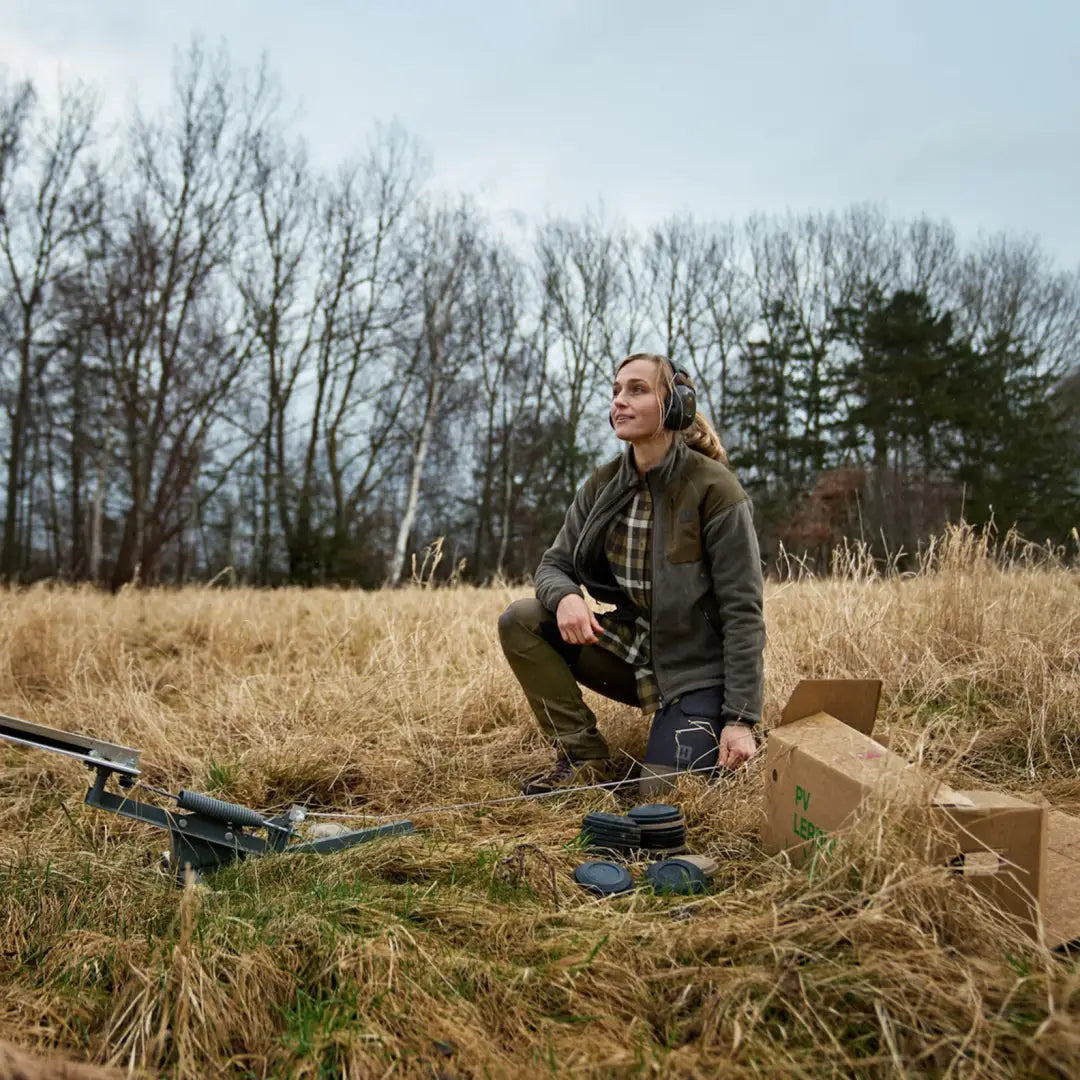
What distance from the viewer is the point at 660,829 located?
223 cm

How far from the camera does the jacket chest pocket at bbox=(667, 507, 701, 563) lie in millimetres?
2896

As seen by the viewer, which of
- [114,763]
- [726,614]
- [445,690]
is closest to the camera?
[114,763]

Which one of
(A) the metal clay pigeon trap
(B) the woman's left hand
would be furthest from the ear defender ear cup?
(A) the metal clay pigeon trap

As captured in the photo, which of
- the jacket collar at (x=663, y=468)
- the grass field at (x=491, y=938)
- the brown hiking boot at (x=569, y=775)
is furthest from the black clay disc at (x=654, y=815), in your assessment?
the jacket collar at (x=663, y=468)

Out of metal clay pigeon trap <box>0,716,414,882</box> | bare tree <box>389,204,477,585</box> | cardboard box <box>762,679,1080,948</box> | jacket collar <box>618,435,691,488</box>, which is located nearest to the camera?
cardboard box <box>762,679,1080,948</box>

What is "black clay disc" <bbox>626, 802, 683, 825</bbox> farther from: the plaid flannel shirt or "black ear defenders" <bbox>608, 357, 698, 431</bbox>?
"black ear defenders" <bbox>608, 357, 698, 431</bbox>

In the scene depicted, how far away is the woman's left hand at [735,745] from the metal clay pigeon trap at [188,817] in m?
1.13

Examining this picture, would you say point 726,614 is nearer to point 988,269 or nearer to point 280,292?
point 280,292

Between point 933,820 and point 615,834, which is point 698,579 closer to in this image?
point 615,834

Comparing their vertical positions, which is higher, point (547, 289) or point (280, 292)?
point (547, 289)

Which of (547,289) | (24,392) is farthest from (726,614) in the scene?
(547,289)

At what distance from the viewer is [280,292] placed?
22.0 metres

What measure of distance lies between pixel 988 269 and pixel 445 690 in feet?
99.2

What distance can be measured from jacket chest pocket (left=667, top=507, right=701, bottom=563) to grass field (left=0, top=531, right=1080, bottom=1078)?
2.48 ft
